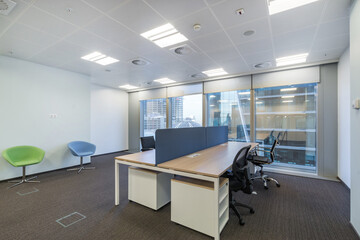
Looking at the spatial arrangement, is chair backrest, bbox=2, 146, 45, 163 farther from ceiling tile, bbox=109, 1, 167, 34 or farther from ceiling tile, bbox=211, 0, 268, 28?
ceiling tile, bbox=211, 0, 268, 28

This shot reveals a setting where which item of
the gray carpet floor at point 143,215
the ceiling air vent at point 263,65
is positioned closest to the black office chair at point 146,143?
the gray carpet floor at point 143,215

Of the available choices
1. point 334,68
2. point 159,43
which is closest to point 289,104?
point 334,68

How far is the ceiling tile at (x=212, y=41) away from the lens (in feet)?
8.91

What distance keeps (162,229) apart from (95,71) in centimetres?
448

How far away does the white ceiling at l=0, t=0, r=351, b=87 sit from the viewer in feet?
6.66

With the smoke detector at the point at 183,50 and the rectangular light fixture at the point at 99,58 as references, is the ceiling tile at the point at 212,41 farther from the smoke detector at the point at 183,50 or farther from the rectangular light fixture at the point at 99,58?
the rectangular light fixture at the point at 99,58

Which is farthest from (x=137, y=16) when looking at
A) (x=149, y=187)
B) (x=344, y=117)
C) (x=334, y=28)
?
(x=344, y=117)

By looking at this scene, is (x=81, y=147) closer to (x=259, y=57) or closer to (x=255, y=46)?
(x=255, y=46)

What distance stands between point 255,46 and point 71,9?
10.0 feet

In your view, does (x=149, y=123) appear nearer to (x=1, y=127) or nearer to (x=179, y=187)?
(x=1, y=127)

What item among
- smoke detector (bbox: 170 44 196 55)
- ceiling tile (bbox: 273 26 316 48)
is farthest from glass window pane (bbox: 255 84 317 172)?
smoke detector (bbox: 170 44 196 55)

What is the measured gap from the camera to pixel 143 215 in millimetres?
2275

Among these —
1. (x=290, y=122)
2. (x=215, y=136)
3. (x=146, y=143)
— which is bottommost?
(x=146, y=143)

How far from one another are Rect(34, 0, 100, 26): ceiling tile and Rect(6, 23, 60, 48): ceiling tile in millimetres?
773
